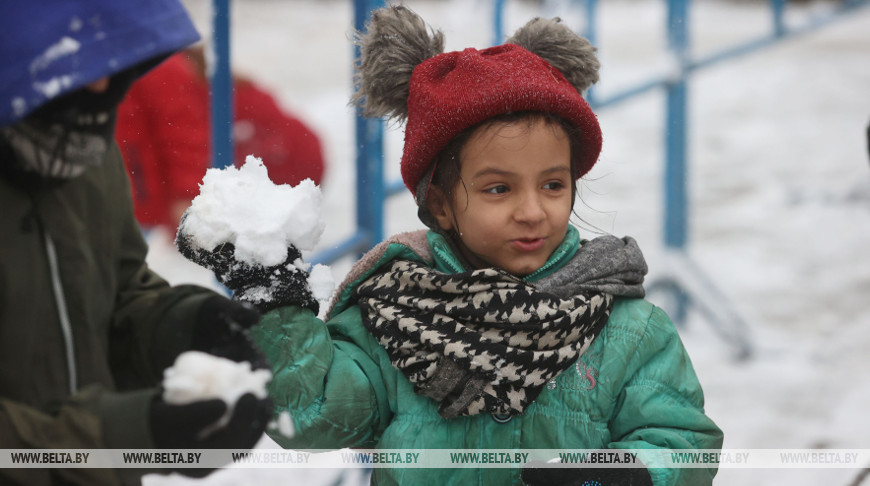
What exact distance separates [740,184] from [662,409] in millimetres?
6071

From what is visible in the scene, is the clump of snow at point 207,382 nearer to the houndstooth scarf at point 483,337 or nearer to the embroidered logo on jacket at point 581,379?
the houndstooth scarf at point 483,337

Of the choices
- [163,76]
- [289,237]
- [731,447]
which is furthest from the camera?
[731,447]

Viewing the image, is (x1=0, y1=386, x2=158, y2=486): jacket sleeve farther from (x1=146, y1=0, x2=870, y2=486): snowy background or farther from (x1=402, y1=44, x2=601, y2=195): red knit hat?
(x1=146, y1=0, x2=870, y2=486): snowy background

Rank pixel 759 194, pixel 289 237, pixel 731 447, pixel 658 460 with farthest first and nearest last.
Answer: pixel 759 194 → pixel 731 447 → pixel 658 460 → pixel 289 237

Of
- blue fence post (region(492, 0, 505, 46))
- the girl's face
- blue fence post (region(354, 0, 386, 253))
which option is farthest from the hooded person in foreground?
blue fence post (region(492, 0, 505, 46))

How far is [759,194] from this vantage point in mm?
6988

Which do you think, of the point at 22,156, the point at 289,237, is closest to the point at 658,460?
the point at 289,237

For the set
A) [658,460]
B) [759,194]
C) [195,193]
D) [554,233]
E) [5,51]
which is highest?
[5,51]

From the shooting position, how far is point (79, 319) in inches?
44.4

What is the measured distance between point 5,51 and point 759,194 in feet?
21.9

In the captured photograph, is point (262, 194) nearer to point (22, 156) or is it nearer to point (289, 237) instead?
point (289, 237)

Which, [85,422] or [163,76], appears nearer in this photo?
[85,422]

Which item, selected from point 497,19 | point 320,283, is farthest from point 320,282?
point 497,19

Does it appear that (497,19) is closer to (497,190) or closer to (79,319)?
(497,190)
